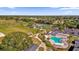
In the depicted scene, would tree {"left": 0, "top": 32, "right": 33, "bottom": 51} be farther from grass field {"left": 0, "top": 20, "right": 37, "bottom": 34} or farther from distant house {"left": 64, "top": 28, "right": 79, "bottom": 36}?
distant house {"left": 64, "top": 28, "right": 79, "bottom": 36}

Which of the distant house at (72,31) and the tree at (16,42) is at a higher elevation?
the distant house at (72,31)

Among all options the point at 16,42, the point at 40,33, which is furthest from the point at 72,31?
the point at 16,42

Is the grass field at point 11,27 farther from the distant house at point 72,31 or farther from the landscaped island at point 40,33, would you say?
the distant house at point 72,31

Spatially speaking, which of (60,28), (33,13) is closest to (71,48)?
(60,28)

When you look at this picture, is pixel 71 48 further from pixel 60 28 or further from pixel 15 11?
pixel 15 11

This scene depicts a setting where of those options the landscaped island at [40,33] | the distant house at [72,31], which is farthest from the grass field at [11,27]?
the distant house at [72,31]

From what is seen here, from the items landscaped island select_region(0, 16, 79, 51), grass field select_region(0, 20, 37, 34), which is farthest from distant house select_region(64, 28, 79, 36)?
grass field select_region(0, 20, 37, 34)
